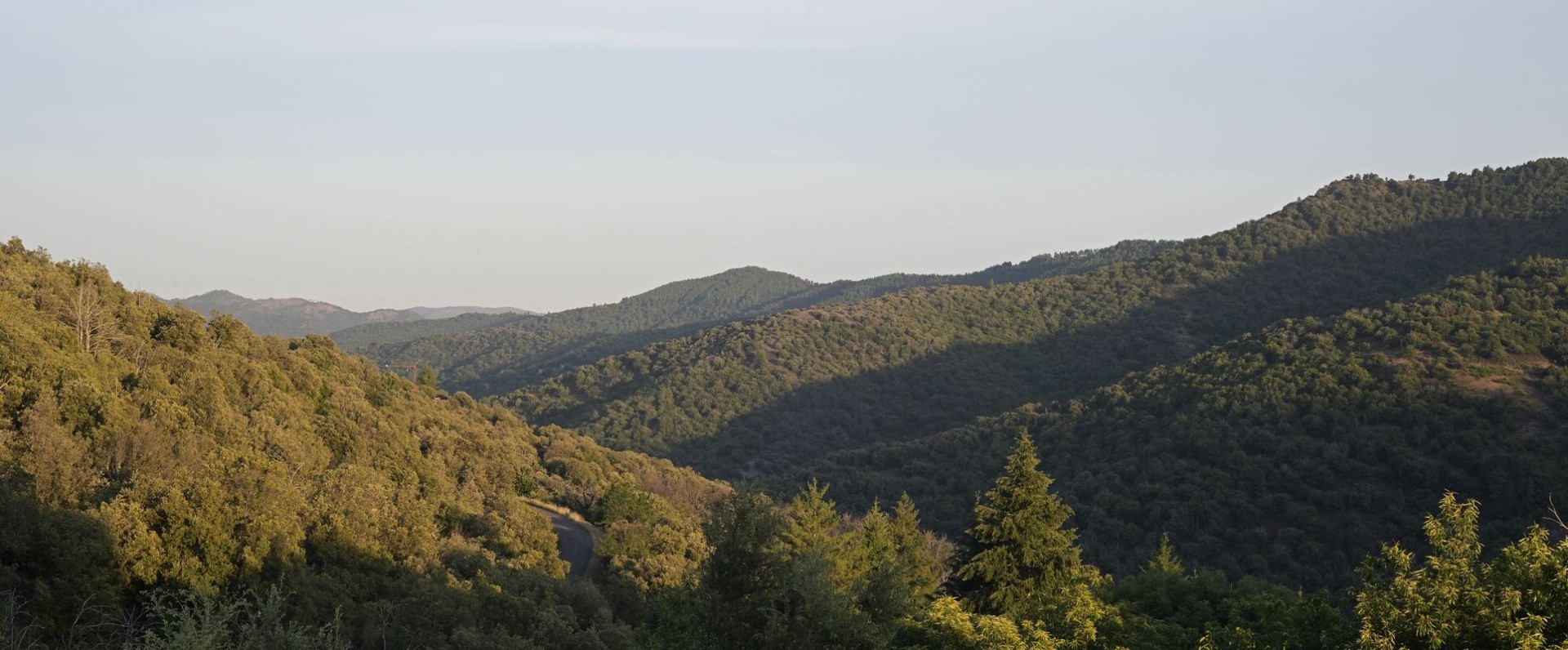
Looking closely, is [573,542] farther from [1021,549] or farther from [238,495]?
[238,495]

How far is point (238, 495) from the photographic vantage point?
727 inches

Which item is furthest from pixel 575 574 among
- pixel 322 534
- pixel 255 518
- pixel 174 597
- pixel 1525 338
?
pixel 1525 338

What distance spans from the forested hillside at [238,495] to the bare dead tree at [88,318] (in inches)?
3.0

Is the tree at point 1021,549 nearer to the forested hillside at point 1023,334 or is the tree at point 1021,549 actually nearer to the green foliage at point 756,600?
the green foliage at point 756,600

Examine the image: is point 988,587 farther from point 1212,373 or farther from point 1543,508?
point 1212,373

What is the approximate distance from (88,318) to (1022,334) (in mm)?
86662

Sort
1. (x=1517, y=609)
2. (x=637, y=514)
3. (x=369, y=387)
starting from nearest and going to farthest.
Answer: (x=1517, y=609)
(x=637, y=514)
(x=369, y=387)

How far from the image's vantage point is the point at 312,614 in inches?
680

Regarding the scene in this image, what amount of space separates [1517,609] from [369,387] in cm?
4197

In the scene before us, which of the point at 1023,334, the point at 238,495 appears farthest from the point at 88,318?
the point at 1023,334

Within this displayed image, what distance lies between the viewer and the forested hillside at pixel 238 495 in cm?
1616

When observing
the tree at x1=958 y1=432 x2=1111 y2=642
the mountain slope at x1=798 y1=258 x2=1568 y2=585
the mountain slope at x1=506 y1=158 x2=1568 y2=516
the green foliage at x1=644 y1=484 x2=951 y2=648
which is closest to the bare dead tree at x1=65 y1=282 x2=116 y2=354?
the green foliage at x1=644 y1=484 x2=951 y2=648

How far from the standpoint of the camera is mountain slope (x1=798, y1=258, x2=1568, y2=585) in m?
43.5

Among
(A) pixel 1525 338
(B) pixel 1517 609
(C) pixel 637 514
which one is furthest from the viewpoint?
(A) pixel 1525 338
